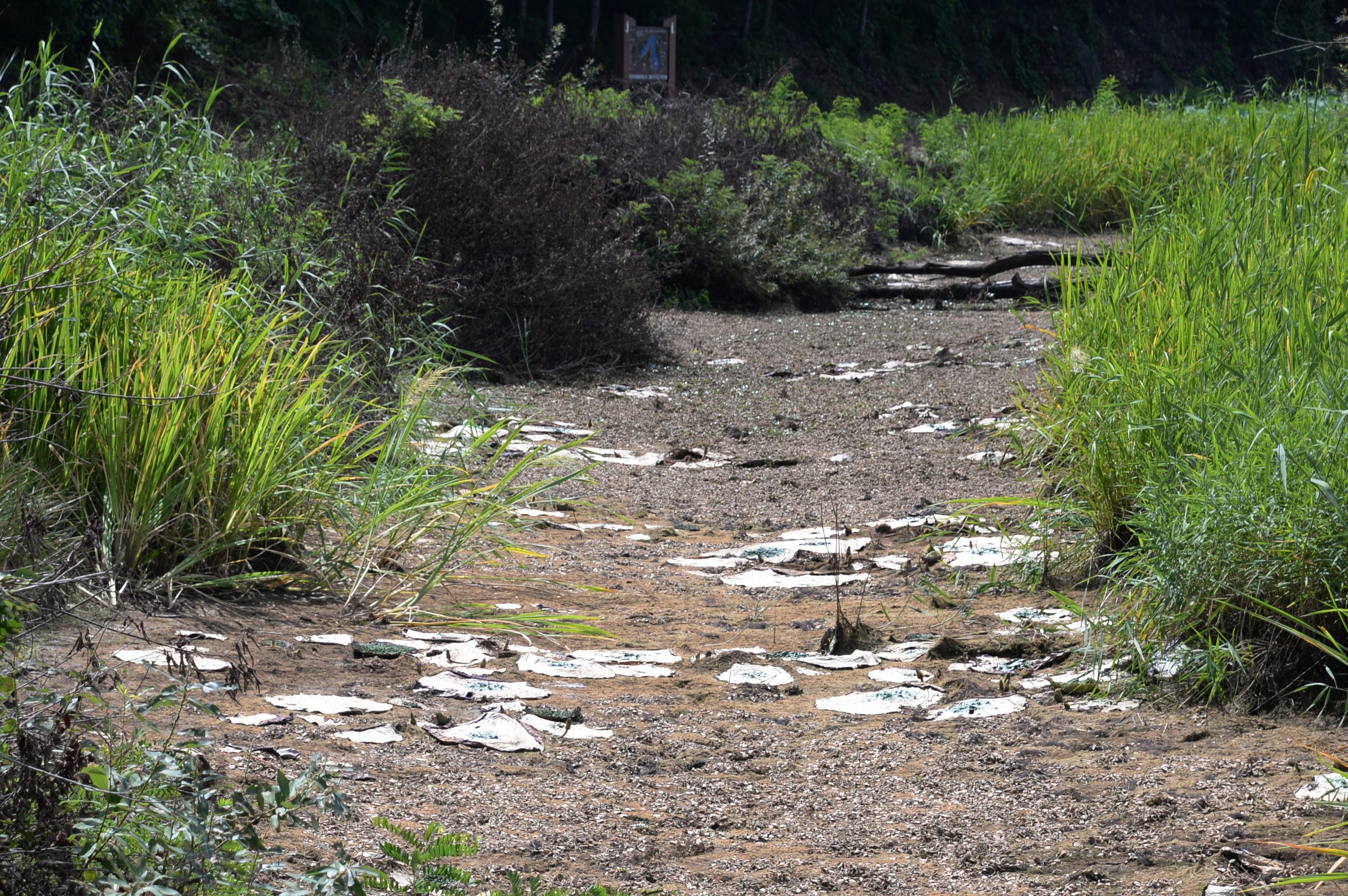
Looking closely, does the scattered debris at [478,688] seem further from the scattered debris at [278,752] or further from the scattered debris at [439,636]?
the scattered debris at [278,752]

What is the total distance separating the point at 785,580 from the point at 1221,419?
129 centimetres

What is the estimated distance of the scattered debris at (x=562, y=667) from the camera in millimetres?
2654

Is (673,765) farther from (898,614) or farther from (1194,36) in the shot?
(1194,36)

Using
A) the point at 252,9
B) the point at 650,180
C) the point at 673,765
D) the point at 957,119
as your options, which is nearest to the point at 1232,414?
the point at 673,765

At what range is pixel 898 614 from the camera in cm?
312

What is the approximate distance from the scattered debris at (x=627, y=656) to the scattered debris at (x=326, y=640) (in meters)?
0.49

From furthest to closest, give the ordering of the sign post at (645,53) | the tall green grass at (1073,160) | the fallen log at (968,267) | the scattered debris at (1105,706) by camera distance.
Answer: the sign post at (645,53)
the tall green grass at (1073,160)
the fallen log at (968,267)
the scattered debris at (1105,706)

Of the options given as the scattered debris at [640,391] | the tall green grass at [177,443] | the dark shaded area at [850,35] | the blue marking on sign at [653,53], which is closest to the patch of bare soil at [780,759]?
the tall green grass at [177,443]

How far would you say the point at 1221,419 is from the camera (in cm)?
263

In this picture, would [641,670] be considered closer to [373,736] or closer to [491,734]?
[491,734]

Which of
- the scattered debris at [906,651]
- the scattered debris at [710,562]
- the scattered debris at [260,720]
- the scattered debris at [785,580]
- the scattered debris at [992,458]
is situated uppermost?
the scattered debris at [260,720]

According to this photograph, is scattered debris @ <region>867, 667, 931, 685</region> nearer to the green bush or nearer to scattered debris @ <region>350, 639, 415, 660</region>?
scattered debris @ <region>350, 639, 415, 660</region>

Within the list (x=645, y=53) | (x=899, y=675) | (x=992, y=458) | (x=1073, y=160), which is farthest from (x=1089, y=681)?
(x=645, y=53)

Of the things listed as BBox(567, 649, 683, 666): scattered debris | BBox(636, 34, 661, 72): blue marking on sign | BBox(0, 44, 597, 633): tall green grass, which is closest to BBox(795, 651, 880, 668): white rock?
BBox(567, 649, 683, 666): scattered debris
